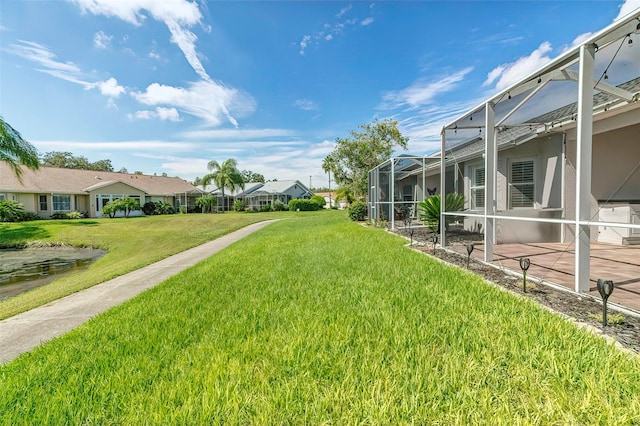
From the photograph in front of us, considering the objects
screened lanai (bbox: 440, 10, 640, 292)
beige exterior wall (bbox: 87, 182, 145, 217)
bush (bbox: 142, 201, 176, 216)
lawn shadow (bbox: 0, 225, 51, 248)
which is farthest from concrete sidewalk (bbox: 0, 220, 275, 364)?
bush (bbox: 142, 201, 176, 216)

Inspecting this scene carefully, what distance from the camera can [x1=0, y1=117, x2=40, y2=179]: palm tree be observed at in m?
19.6

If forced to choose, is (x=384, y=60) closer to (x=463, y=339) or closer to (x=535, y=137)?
(x=535, y=137)

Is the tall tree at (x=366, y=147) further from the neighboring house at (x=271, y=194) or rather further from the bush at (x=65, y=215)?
the bush at (x=65, y=215)

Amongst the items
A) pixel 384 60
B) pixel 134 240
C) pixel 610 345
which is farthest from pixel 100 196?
pixel 610 345

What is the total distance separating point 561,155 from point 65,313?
433 inches

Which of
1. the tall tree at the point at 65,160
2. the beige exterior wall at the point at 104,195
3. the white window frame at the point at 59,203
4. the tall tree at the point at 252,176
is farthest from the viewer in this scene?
the tall tree at the point at 252,176

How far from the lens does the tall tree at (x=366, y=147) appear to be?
87.9 feet

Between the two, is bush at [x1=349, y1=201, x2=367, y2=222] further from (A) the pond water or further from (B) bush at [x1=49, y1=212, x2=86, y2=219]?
(B) bush at [x1=49, y1=212, x2=86, y2=219]

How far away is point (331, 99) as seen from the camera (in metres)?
22.9

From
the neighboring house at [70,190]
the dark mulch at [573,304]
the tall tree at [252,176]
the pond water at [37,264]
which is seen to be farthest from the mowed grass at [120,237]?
the tall tree at [252,176]

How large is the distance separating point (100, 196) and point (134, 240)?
18472 millimetres

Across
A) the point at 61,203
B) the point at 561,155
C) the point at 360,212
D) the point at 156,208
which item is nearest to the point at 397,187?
the point at 360,212

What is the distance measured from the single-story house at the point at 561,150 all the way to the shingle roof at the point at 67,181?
3301 centimetres

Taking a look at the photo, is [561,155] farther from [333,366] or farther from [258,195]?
[258,195]
